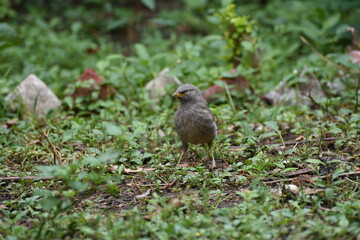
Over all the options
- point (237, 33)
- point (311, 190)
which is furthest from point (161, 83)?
point (311, 190)

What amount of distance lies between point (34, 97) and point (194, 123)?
269cm

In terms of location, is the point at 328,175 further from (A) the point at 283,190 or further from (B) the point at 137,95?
(B) the point at 137,95

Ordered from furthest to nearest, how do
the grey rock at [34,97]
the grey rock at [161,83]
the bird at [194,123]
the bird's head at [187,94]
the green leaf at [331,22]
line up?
1. the green leaf at [331,22]
2. the grey rock at [161,83]
3. the grey rock at [34,97]
4. the bird's head at [187,94]
5. the bird at [194,123]

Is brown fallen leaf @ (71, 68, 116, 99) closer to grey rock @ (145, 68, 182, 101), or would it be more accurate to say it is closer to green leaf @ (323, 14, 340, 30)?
grey rock @ (145, 68, 182, 101)

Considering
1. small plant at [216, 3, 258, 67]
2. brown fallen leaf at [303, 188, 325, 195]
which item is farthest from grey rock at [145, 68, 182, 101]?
brown fallen leaf at [303, 188, 325, 195]

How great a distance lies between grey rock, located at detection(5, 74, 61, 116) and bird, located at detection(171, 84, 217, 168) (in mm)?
2259

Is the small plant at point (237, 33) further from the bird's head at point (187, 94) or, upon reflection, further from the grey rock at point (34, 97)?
the grey rock at point (34, 97)

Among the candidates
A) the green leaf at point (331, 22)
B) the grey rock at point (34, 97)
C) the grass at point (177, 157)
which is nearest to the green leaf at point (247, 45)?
the grass at point (177, 157)

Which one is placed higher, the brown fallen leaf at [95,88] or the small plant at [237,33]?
the small plant at [237,33]

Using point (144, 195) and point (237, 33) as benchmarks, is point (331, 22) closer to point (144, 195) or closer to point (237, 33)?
point (237, 33)

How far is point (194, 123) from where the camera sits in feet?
16.0

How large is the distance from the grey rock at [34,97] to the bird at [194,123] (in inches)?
88.9

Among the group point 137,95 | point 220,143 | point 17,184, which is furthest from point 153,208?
point 137,95

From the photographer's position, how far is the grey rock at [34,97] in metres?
6.45
